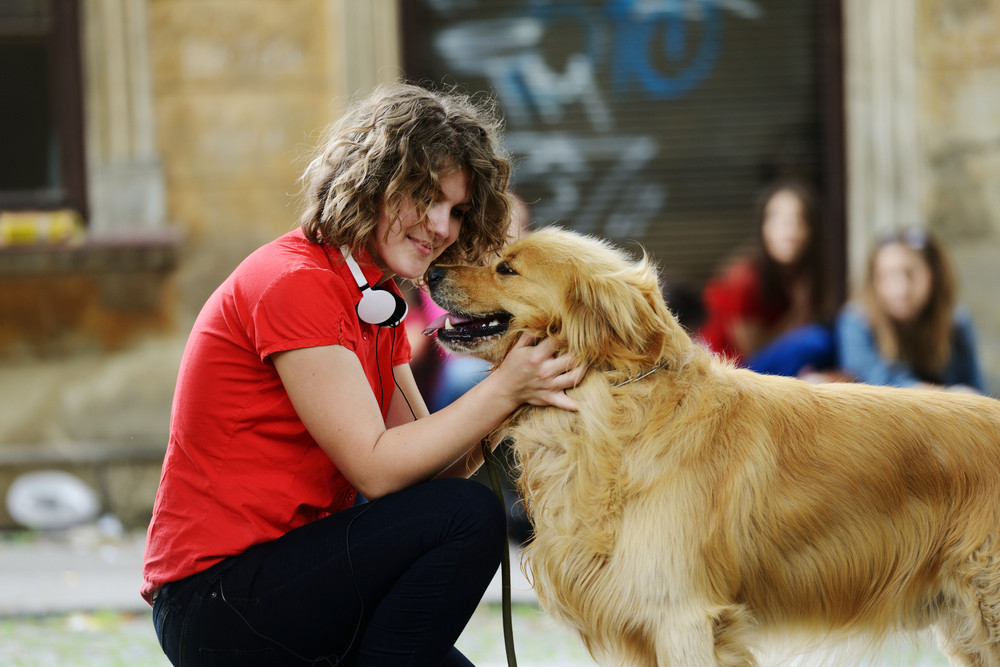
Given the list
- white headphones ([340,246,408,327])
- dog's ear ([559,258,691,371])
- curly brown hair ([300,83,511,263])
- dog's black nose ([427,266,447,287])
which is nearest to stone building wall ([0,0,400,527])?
curly brown hair ([300,83,511,263])

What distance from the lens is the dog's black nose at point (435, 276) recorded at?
254cm

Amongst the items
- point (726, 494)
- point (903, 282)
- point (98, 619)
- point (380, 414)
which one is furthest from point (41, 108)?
point (726, 494)

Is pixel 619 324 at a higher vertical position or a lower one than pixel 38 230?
higher

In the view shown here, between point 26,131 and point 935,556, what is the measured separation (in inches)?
216

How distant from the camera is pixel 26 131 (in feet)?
19.9

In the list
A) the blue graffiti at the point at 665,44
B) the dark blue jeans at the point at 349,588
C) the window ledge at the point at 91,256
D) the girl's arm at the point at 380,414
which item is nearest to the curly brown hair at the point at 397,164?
the girl's arm at the point at 380,414

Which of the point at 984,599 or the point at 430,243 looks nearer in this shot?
the point at 984,599

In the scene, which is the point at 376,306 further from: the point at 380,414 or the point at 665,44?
the point at 665,44

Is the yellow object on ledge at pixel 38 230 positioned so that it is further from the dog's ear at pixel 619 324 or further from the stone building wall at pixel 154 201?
the dog's ear at pixel 619 324

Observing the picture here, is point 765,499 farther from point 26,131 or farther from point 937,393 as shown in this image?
point 26,131

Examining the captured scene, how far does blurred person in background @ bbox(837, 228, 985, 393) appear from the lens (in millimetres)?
4762

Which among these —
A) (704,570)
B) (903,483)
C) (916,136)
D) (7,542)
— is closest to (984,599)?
(903,483)

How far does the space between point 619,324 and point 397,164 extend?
625mm

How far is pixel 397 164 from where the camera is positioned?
241cm
